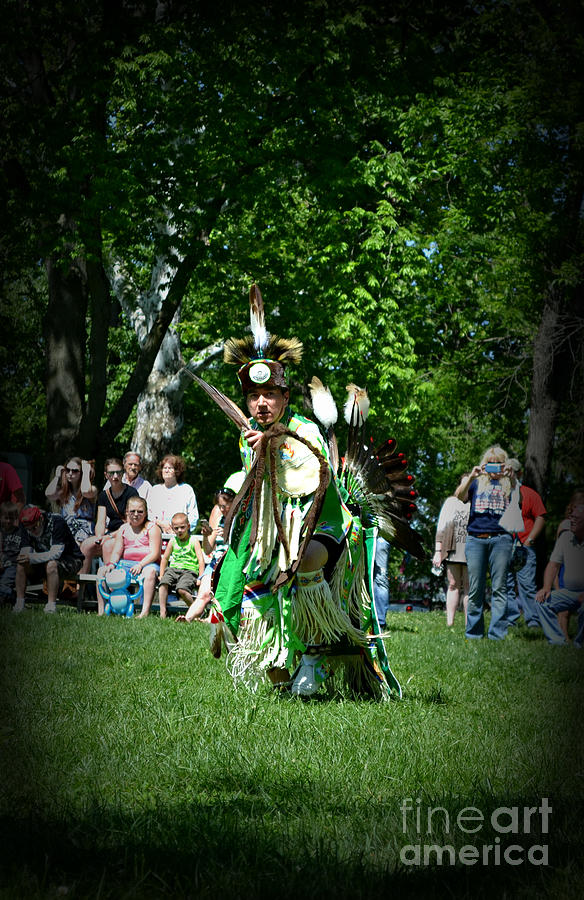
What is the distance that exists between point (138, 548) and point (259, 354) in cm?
→ 546

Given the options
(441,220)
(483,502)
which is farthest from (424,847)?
(441,220)

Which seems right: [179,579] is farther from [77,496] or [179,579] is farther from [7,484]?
[7,484]

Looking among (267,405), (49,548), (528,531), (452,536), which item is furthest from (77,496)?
(267,405)

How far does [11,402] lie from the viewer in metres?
1.68

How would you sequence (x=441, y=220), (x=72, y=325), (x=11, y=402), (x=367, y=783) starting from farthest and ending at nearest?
1. (x=441, y=220)
2. (x=72, y=325)
3. (x=367, y=783)
4. (x=11, y=402)

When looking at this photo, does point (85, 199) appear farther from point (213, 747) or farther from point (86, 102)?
point (213, 747)

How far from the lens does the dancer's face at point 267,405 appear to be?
4.91 metres

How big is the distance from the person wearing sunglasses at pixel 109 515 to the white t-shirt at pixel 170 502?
23 centimetres

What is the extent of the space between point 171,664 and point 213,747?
2.44 metres

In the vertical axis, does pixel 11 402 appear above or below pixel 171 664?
above

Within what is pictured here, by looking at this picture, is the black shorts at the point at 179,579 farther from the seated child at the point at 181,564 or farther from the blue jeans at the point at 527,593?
the blue jeans at the point at 527,593

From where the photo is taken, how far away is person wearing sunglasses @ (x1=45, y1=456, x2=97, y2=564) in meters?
9.88

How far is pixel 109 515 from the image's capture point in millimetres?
10398

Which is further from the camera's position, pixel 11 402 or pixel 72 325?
pixel 72 325
